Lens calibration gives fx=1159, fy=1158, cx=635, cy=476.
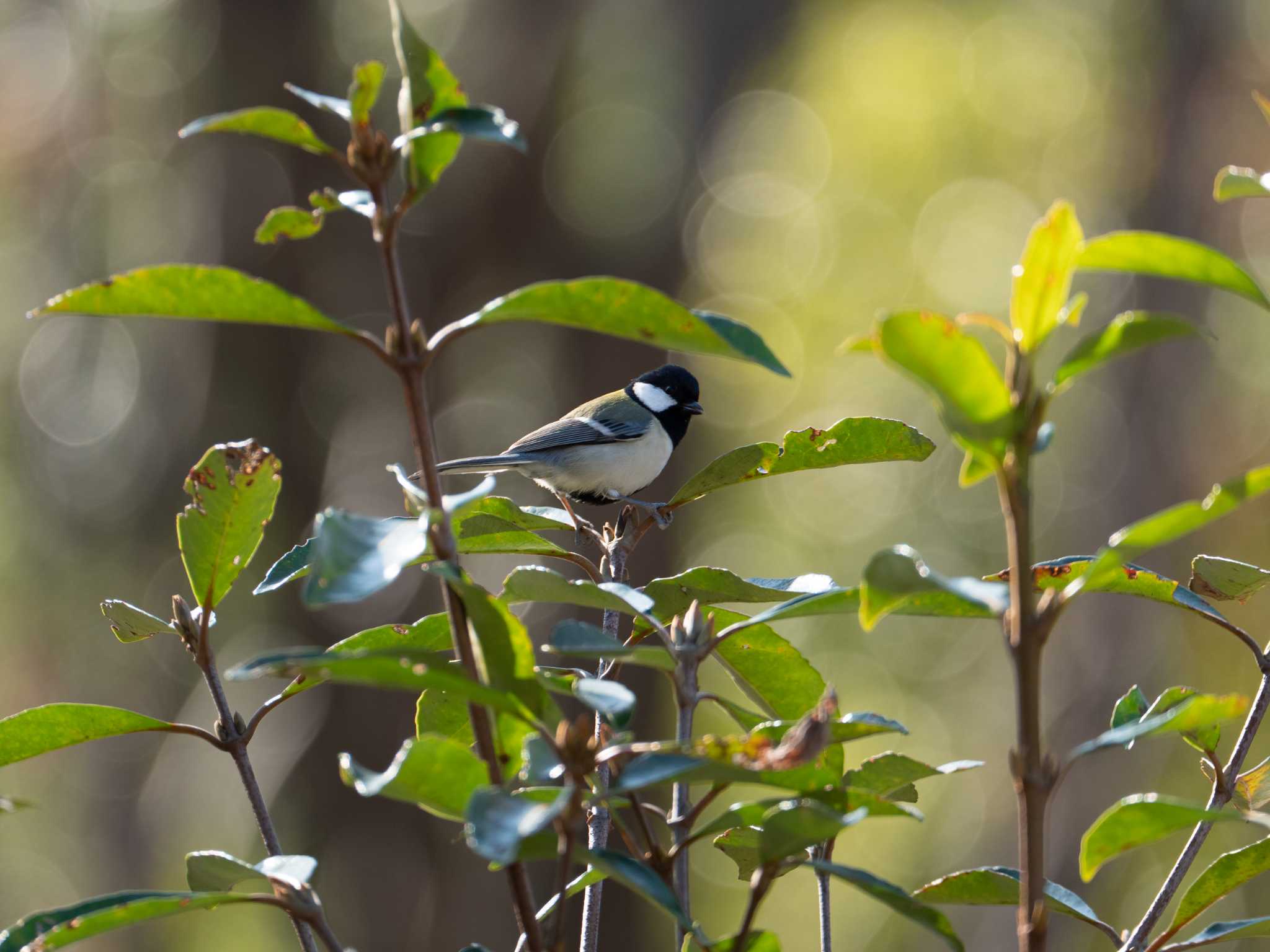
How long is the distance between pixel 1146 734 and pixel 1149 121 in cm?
976

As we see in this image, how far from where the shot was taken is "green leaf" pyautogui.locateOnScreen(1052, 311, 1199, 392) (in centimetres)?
89

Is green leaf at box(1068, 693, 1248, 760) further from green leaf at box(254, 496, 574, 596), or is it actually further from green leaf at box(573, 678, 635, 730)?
green leaf at box(254, 496, 574, 596)

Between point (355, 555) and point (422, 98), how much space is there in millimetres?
463

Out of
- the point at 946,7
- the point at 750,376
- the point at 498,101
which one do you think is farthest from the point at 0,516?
the point at 946,7

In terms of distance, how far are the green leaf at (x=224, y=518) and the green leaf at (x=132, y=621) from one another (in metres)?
0.11

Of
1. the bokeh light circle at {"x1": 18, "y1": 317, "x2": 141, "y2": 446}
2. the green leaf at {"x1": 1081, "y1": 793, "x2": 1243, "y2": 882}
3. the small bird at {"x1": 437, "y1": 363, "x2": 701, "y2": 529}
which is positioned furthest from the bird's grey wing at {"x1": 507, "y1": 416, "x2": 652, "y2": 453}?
the bokeh light circle at {"x1": 18, "y1": 317, "x2": 141, "y2": 446}

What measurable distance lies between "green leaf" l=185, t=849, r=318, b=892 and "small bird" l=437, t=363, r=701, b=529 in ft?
12.1

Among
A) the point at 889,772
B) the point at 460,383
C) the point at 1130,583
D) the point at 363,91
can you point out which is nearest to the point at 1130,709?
the point at 1130,583

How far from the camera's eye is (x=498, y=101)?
9.23 metres

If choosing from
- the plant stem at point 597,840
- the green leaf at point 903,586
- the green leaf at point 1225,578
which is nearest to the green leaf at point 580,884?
the plant stem at point 597,840

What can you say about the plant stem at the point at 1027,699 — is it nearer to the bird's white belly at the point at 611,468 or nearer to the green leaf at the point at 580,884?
the green leaf at the point at 580,884

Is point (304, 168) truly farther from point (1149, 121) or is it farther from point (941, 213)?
point (941, 213)

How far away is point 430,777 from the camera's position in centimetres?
98

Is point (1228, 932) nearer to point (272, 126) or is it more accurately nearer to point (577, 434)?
point (272, 126)
